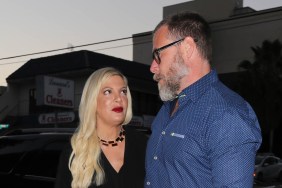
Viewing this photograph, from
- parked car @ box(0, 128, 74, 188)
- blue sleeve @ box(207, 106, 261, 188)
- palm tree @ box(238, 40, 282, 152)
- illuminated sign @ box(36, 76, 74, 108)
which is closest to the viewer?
blue sleeve @ box(207, 106, 261, 188)

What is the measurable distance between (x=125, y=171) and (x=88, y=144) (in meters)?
0.39

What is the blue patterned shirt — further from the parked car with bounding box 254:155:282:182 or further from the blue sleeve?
the parked car with bounding box 254:155:282:182

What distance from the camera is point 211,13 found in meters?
56.2

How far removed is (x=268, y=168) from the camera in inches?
883

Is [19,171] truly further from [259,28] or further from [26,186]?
[259,28]

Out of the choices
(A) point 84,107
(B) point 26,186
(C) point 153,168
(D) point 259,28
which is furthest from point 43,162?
(D) point 259,28

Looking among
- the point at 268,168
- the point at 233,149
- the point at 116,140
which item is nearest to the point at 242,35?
the point at 268,168

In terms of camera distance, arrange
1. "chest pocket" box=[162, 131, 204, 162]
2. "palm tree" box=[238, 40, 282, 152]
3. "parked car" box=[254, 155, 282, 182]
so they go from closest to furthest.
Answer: "chest pocket" box=[162, 131, 204, 162]
"parked car" box=[254, 155, 282, 182]
"palm tree" box=[238, 40, 282, 152]

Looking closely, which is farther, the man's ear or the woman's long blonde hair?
the woman's long blonde hair

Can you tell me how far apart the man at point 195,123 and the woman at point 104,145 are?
102cm

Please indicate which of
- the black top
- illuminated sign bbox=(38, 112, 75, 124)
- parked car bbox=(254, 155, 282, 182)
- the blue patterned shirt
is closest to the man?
the blue patterned shirt

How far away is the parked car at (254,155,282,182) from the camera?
21.8 meters

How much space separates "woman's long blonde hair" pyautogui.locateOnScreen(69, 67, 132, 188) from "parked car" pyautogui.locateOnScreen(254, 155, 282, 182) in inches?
750

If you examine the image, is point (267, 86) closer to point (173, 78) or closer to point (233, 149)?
point (173, 78)
